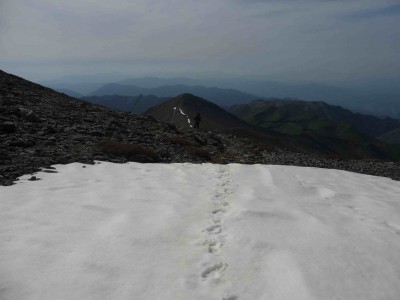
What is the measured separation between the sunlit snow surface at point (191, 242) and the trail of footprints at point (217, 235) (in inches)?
1.3

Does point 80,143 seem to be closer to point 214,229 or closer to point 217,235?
point 214,229

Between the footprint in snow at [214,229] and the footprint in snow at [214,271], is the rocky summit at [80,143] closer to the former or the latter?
the footprint in snow at [214,229]

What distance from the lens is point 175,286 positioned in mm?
7000

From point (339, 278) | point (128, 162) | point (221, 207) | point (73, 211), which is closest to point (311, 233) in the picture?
point (339, 278)

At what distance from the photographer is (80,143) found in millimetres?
22250

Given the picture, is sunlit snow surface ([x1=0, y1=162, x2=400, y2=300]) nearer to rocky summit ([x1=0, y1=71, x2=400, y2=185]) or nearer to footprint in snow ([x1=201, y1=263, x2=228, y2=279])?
footprint in snow ([x1=201, y1=263, x2=228, y2=279])

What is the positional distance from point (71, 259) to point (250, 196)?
25.9 feet

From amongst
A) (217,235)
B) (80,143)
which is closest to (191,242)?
(217,235)

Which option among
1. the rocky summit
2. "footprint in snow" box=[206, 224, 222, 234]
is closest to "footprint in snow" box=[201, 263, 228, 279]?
"footprint in snow" box=[206, 224, 222, 234]

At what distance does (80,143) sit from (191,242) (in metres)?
15.6

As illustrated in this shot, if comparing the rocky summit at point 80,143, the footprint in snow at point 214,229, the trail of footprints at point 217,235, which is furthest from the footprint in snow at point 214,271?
the rocky summit at point 80,143

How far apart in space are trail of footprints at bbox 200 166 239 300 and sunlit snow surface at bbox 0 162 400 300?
32mm

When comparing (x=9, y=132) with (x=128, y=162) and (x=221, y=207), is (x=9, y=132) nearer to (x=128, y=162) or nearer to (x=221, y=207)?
(x=128, y=162)

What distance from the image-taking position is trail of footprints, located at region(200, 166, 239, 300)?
24.8ft
